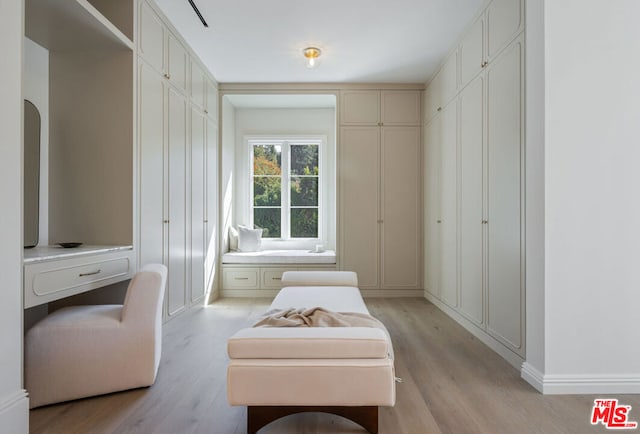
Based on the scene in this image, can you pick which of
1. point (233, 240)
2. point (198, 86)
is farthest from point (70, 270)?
point (233, 240)

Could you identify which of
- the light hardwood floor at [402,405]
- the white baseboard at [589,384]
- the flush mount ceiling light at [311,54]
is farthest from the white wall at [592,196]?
the flush mount ceiling light at [311,54]

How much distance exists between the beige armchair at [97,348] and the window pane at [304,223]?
11.5 feet

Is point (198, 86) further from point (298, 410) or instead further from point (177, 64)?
point (298, 410)

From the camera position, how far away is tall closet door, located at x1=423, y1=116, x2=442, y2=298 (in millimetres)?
4496

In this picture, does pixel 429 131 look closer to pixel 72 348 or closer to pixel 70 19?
pixel 70 19

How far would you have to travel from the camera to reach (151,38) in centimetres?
316

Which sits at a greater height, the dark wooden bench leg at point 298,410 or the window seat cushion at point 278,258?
the window seat cushion at point 278,258

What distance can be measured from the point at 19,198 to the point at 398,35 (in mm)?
3398

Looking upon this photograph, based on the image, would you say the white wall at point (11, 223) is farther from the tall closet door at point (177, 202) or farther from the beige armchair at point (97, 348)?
the tall closet door at point (177, 202)

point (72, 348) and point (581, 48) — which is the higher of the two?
point (581, 48)

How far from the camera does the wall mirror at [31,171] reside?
2588mm

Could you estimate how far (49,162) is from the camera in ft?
9.22

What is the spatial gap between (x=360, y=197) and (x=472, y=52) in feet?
7.26

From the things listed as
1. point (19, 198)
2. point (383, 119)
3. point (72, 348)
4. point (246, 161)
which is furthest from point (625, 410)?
point (246, 161)
